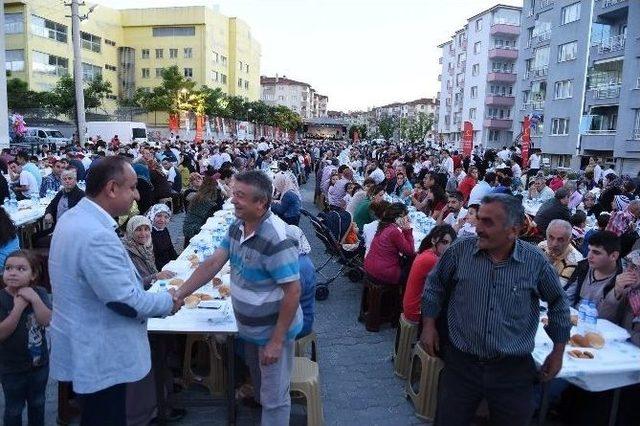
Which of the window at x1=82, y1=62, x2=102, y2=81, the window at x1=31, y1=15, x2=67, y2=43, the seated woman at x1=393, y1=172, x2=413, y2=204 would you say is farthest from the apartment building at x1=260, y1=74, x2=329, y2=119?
the seated woman at x1=393, y1=172, x2=413, y2=204

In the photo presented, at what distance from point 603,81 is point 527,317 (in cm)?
3258

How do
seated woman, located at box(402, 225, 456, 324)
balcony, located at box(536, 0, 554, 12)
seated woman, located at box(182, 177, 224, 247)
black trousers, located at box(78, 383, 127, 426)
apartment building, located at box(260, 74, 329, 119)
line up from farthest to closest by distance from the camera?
apartment building, located at box(260, 74, 329, 119) < balcony, located at box(536, 0, 554, 12) < seated woman, located at box(182, 177, 224, 247) < seated woman, located at box(402, 225, 456, 324) < black trousers, located at box(78, 383, 127, 426)

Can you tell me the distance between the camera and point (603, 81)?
29.7 meters

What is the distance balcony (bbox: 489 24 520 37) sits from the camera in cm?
4888

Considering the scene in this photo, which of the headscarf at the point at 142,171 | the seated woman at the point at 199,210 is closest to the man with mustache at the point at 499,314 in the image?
the seated woman at the point at 199,210

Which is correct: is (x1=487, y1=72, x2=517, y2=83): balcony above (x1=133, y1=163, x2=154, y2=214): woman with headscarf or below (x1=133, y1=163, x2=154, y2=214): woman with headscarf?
above

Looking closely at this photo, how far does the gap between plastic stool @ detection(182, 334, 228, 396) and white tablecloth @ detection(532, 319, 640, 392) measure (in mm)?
2512

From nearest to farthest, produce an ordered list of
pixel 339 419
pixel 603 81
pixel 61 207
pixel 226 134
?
1. pixel 339 419
2. pixel 61 207
3. pixel 603 81
4. pixel 226 134

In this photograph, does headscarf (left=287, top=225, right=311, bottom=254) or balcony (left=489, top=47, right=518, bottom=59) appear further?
balcony (left=489, top=47, right=518, bottom=59)

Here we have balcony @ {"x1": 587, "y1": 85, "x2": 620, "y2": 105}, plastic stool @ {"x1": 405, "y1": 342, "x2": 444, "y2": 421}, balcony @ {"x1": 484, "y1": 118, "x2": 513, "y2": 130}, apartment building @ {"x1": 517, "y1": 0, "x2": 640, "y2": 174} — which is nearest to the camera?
plastic stool @ {"x1": 405, "y1": 342, "x2": 444, "y2": 421}

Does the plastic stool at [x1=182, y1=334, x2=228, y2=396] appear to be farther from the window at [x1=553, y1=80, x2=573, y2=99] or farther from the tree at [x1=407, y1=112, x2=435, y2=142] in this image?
the tree at [x1=407, y1=112, x2=435, y2=142]

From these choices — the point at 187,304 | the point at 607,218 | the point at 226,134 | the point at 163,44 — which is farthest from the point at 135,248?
the point at 163,44

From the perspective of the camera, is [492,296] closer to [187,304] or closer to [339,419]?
[339,419]

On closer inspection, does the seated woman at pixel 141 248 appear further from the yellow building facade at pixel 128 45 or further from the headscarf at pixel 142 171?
the yellow building facade at pixel 128 45
